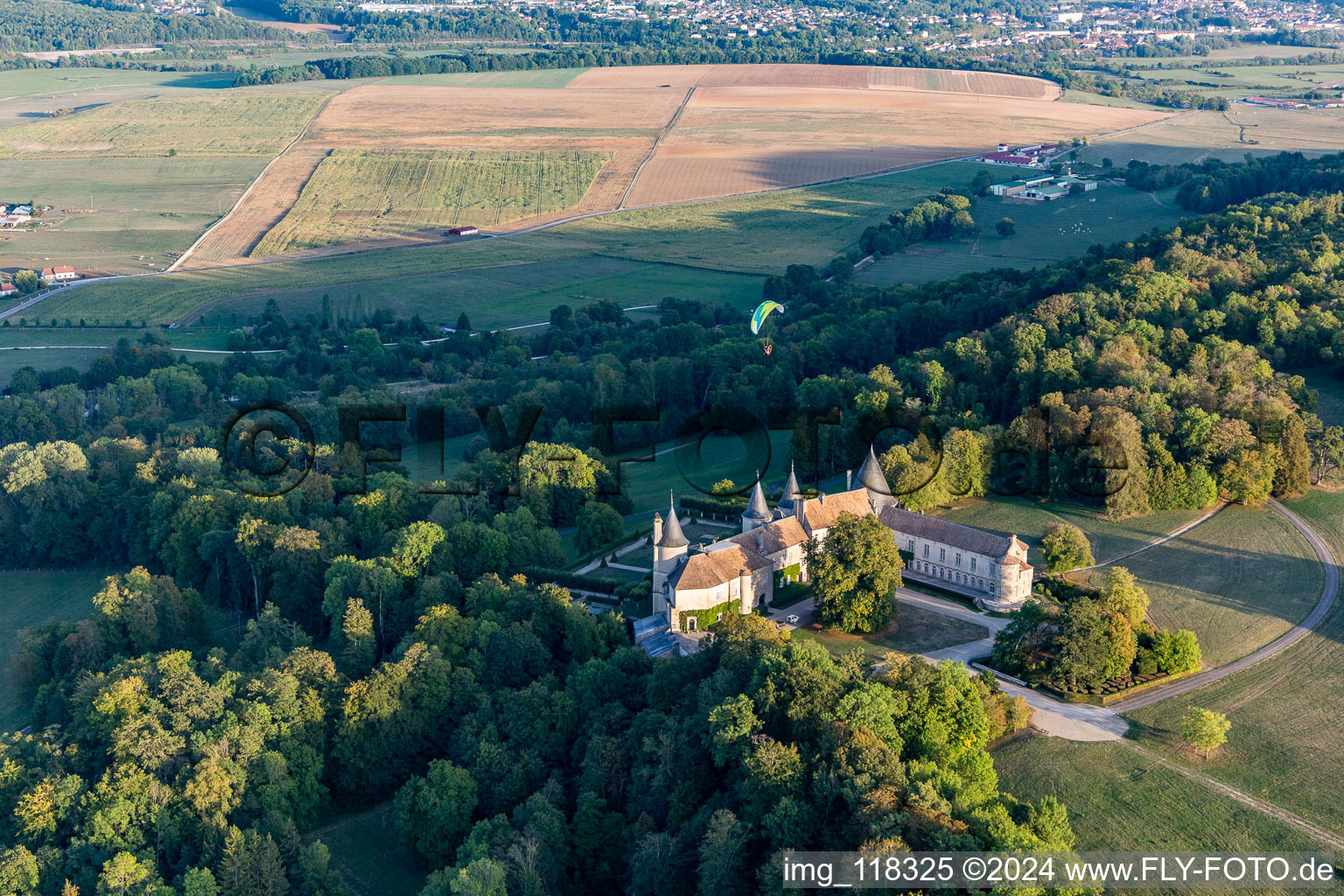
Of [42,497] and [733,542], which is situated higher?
[733,542]

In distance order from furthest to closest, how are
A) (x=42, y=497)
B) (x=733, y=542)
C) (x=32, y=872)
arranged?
1. (x=42, y=497)
2. (x=733, y=542)
3. (x=32, y=872)

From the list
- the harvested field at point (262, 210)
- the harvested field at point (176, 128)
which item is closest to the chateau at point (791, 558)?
the harvested field at point (262, 210)

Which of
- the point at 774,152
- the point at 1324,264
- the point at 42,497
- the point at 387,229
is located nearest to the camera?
the point at 42,497

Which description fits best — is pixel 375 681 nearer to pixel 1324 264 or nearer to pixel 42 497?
pixel 42 497

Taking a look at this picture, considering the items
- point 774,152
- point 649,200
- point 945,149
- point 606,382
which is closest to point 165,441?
point 606,382

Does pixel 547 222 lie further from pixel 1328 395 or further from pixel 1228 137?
pixel 1228 137

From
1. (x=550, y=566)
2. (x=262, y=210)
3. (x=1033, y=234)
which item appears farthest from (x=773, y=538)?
(x=262, y=210)

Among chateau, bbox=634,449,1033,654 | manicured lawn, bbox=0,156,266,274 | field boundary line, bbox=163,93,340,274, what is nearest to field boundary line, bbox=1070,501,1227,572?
chateau, bbox=634,449,1033,654
